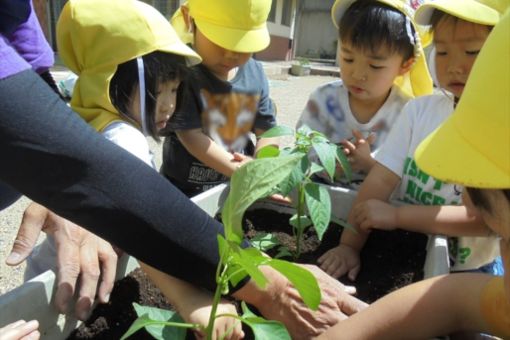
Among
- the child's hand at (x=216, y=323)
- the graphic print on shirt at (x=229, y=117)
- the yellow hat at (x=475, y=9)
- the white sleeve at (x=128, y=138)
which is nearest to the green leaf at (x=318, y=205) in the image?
the child's hand at (x=216, y=323)

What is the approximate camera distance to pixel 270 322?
517 mm

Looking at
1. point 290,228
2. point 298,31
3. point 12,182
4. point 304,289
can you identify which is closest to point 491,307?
point 304,289

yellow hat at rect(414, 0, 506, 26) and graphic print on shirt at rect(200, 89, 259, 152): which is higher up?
yellow hat at rect(414, 0, 506, 26)

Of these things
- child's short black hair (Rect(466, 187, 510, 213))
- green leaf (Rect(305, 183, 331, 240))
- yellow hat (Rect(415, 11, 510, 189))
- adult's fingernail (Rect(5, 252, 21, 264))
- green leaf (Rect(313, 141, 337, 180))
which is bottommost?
adult's fingernail (Rect(5, 252, 21, 264))

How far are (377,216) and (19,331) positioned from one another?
0.63 metres

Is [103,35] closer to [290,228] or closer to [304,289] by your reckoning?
[290,228]

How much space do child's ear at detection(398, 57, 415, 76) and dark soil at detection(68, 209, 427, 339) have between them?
0.45 m

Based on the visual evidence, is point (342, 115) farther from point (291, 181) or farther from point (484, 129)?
point (484, 129)

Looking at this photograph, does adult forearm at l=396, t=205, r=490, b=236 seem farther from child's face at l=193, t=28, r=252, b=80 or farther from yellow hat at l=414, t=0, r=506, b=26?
child's face at l=193, t=28, r=252, b=80

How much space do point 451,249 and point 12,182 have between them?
2.68 ft

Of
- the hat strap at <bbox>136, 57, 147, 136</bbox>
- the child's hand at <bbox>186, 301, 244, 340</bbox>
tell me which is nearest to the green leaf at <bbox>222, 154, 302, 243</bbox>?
the child's hand at <bbox>186, 301, 244, 340</bbox>

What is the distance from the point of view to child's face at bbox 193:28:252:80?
1.21m

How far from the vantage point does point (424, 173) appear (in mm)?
938

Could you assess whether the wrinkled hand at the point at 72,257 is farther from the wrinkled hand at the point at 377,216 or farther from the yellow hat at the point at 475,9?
the yellow hat at the point at 475,9
